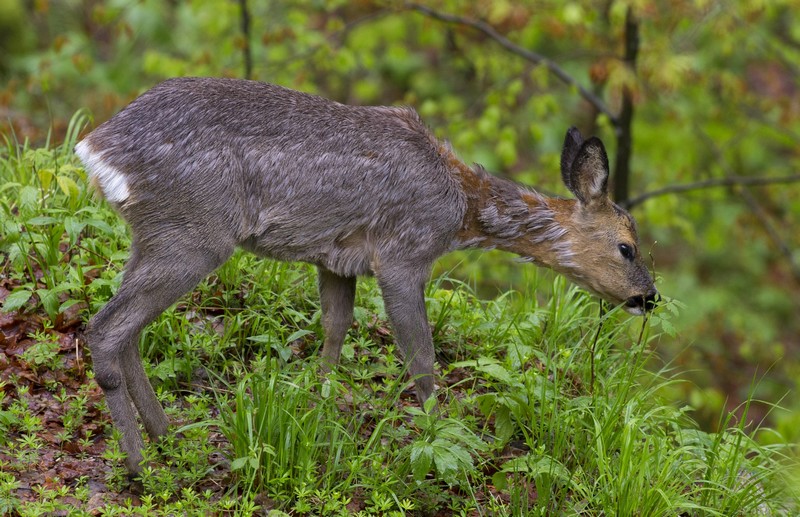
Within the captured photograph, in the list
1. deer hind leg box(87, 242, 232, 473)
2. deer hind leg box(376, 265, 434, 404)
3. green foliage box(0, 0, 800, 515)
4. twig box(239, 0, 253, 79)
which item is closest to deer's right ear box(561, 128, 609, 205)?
green foliage box(0, 0, 800, 515)

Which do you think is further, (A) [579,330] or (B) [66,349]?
(A) [579,330]

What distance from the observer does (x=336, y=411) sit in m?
4.85

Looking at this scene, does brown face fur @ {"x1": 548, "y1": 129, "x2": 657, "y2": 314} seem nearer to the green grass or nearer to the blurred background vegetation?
the green grass

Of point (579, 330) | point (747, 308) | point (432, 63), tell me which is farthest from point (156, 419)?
point (432, 63)

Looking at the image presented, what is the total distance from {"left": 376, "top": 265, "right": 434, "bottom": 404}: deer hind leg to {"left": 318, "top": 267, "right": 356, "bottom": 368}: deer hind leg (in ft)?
1.28

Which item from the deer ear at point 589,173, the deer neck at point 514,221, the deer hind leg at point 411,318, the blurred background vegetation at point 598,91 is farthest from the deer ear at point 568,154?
the blurred background vegetation at point 598,91

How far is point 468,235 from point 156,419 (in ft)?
6.17

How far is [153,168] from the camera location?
15.2 ft

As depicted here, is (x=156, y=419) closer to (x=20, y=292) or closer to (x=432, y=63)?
(x=20, y=292)

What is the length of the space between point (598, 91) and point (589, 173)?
557cm

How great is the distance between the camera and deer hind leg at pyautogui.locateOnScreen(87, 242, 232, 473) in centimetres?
455

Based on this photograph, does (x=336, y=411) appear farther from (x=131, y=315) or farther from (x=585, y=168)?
(x=585, y=168)

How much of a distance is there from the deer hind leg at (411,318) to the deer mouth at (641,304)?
122 centimetres

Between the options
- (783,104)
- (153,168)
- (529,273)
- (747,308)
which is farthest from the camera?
(747,308)
